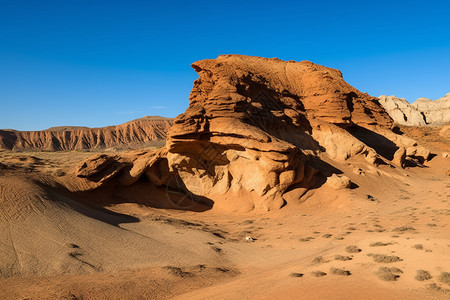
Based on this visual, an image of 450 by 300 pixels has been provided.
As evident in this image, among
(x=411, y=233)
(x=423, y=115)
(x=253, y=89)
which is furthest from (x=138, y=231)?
(x=423, y=115)

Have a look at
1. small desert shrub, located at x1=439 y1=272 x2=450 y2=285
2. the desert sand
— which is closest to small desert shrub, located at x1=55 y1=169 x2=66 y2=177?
the desert sand

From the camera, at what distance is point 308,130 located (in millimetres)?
18609

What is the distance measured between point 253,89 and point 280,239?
10385 mm

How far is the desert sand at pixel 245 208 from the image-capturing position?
5.39 m

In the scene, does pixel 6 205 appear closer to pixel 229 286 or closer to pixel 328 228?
pixel 229 286

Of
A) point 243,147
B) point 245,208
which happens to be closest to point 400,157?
point 243,147

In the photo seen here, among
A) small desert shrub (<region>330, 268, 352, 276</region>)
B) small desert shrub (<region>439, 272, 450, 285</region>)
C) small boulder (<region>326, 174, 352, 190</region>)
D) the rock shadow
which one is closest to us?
small desert shrub (<region>439, 272, 450, 285</region>)

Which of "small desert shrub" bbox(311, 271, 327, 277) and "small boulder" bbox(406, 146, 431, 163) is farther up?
"small boulder" bbox(406, 146, 431, 163)

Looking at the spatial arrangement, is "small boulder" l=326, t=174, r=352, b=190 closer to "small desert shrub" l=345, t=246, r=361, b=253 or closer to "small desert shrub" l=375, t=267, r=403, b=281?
"small desert shrub" l=345, t=246, r=361, b=253

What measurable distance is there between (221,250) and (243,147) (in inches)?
259

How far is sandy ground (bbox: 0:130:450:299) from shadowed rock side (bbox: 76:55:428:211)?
1593mm

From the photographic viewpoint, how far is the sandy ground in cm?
501

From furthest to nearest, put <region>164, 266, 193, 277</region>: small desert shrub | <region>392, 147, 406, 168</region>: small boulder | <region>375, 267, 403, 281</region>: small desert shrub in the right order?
<region>392, 147, 406, 168</region>: small boulder → <region>164, 266, 193, 277</region>: small desert shrub → <region>375, 267, 403, 281</region>: small desert shrub

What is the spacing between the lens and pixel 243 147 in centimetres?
1382
